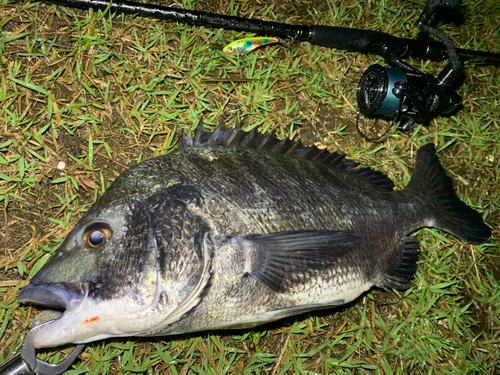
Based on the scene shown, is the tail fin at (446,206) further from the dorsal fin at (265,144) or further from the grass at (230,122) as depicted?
the dorsal fin at (265,144)

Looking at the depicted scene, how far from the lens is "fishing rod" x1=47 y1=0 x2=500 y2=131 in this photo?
2.89m

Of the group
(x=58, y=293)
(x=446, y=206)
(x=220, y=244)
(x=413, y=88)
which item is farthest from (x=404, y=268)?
(x=58, y=293)

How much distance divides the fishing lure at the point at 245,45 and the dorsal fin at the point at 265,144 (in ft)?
3.28

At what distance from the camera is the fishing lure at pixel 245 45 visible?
3197 mm

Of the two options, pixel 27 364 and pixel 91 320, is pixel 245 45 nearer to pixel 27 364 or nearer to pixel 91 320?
pixel 91 320

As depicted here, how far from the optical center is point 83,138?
290 cm

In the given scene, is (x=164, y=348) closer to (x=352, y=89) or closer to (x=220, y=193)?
(x=220, y=193)

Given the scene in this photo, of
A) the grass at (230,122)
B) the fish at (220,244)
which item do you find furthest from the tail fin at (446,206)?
the fish at (220,244)

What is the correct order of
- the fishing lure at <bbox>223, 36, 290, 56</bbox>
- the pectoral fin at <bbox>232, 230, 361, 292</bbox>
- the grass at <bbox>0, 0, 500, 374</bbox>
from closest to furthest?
the pectoral fin at <bbox>232, 230, 361, 292</bbox> → the grass at <bbox>0, 0, 500, 374</bbox> → the fishing lure at <bbox>223, 36, 290, 56</bbox>

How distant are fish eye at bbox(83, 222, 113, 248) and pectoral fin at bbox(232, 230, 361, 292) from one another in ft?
2.28

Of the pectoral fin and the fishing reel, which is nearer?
the pectoral fin

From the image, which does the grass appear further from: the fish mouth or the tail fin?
the fish mouth

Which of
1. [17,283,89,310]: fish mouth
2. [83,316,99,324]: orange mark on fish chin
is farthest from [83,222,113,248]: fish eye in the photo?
[83,316,99,324]: orange mark on fish chin

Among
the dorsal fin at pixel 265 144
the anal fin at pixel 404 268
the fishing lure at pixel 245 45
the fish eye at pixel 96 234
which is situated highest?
the fishing lure at pixel 245 45
